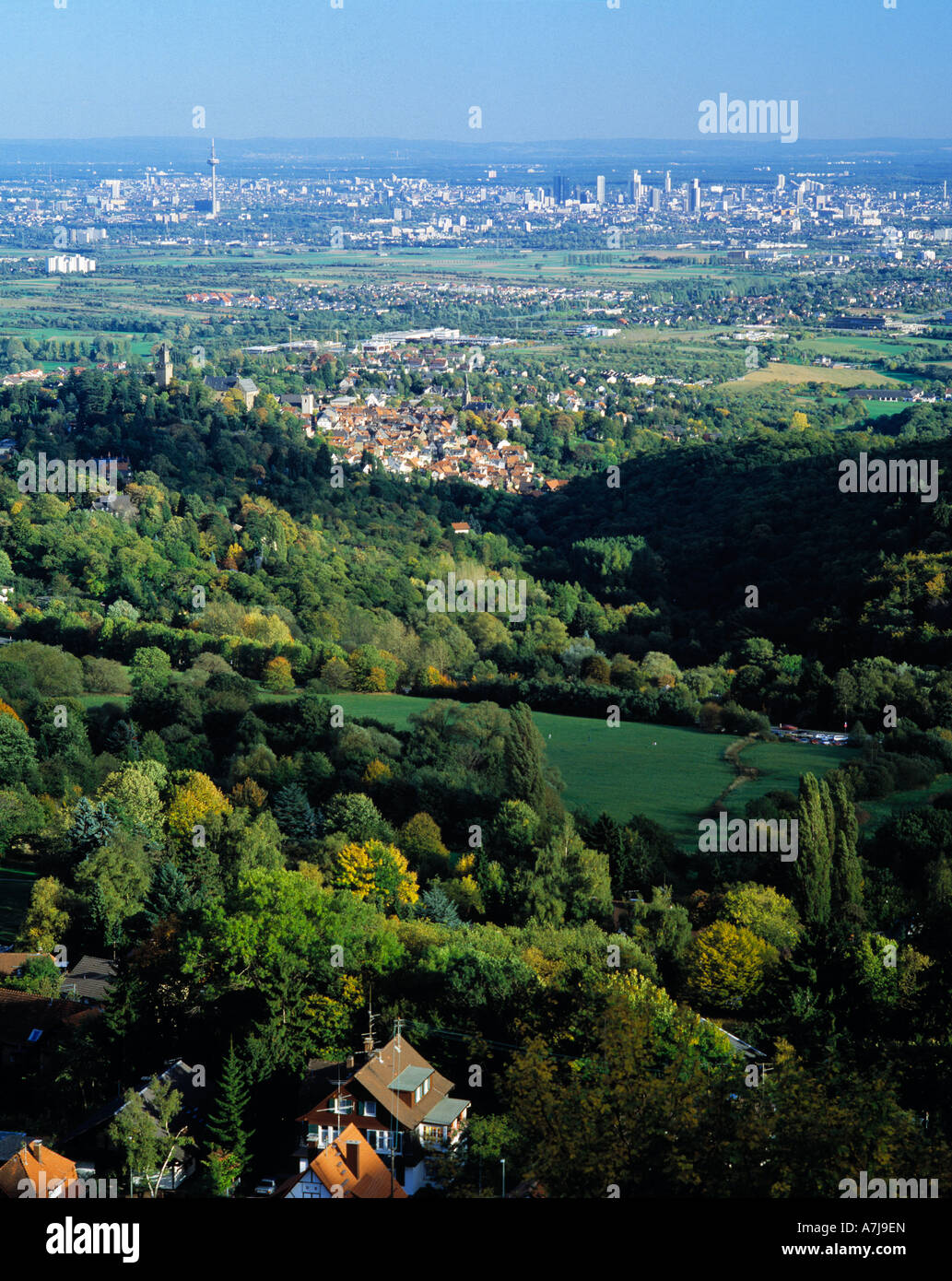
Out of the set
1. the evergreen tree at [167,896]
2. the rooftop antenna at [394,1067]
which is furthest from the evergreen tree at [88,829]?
the rooftop antenna at [394,1067]

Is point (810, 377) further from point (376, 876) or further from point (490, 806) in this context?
point (376, 876)

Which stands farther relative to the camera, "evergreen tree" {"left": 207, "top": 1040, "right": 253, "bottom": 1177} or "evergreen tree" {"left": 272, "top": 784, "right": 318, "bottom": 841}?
"evergreen tree" {"left": 272, "top": 784, "right": 318, "bottom": 841}

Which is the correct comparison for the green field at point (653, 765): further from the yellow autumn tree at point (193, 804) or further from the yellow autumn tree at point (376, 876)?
the yellow autumn tree at point (193, 804)

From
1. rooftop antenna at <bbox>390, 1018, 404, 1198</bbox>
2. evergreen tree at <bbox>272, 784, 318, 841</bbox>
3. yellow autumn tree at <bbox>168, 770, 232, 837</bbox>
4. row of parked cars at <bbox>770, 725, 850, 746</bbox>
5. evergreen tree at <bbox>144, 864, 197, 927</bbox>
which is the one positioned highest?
rooftop antenna at <bbox>390, 1018, 404, 1198</bbox>

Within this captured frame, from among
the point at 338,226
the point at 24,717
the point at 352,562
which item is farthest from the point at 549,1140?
the point at 338,226

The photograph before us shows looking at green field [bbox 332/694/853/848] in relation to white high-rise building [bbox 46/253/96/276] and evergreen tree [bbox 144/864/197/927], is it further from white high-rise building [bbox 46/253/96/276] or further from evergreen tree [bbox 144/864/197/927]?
white high-rise building [bbox 46/253/96/276]

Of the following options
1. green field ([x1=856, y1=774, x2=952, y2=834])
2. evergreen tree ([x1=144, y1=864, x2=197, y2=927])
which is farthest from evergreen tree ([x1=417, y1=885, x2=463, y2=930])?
green field ([x1=856, y1=774, x2=952, y2=834])

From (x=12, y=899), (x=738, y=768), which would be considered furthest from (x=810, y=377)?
(x=12, y=899)

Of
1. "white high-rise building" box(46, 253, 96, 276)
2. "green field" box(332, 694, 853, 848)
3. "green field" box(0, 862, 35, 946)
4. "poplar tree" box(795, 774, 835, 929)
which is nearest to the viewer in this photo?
"green field" box(0, 862, 35, 946)
